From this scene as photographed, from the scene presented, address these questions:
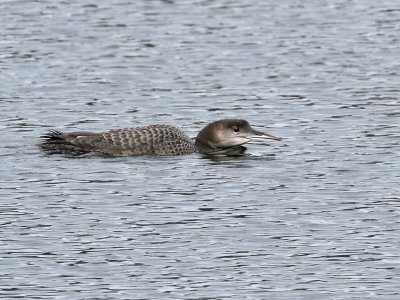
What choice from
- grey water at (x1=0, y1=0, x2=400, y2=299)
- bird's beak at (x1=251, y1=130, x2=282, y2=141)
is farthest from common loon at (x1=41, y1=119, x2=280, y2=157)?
grey water at (x1=0, y1=0, x2=400, y2=299)

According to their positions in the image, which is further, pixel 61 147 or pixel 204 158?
pixel 204 158

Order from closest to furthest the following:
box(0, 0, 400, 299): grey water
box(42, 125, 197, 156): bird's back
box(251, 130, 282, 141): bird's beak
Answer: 1. box(0, 0, 400, 299): grey water
2. box(42, 125, 197, 156): bird's back
3. box(251, 130, 282, 141): bird's beak

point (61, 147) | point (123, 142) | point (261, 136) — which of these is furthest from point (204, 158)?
point (61, 147)

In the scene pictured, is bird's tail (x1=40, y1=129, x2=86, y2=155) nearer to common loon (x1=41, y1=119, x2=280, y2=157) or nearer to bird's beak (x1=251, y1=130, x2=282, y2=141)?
common loon (x1=41, y1=119, x2=280, y2=157)

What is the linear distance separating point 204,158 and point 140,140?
3.01 ft

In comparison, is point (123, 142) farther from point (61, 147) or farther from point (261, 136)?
point (261, 136)

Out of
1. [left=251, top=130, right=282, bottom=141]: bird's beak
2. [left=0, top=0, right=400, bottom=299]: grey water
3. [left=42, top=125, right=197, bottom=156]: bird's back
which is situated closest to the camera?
[left=0, top=0, right=400, bottom=299]: grey water

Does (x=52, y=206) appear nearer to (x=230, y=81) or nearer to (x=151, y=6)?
(x=230, y=81)

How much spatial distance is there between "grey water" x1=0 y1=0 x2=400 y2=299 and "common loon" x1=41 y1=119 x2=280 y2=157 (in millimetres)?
232

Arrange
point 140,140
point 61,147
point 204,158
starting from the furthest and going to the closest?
point 204,158, point 140,140, point 61,147

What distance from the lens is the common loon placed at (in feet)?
57.8

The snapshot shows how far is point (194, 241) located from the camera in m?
12.9

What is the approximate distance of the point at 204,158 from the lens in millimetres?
17875

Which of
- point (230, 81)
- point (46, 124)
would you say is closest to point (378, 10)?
point (230, 81)
